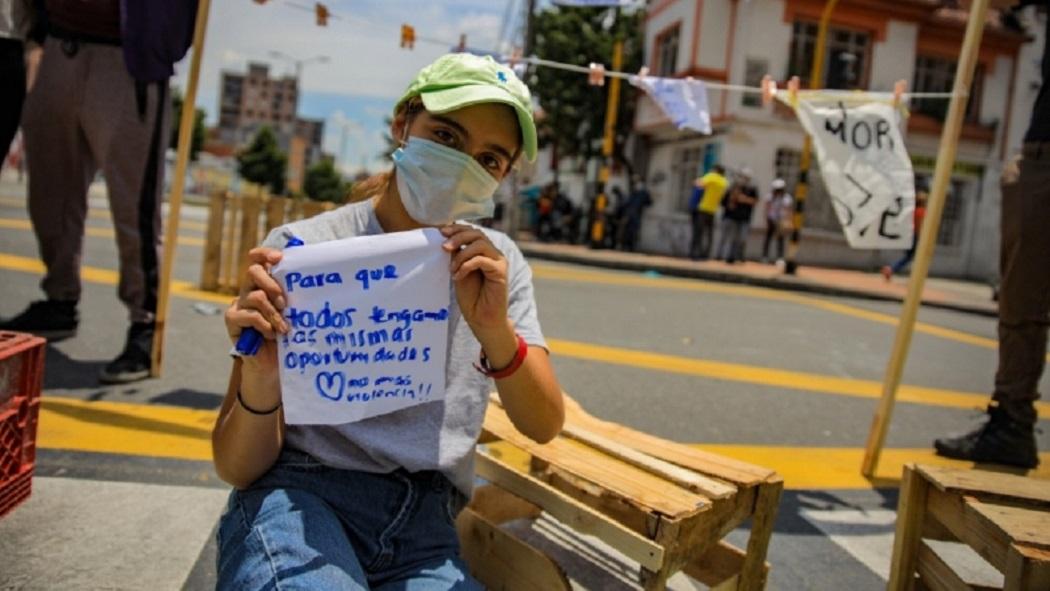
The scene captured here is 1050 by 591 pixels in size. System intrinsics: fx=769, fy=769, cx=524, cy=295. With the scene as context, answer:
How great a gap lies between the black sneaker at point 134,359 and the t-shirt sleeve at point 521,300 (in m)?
2.41

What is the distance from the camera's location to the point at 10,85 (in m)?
2.79

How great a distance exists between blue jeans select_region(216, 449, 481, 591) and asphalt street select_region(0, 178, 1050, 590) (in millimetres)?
590

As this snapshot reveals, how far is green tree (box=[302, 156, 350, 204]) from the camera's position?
78.1 metres

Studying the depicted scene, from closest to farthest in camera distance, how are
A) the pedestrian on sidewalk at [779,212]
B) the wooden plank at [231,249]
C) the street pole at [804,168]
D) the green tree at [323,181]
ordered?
the wooden plank at [231,249]
the street pole at [804,168]
the pedestrian on sidewalk at [779,212]
the green tree at [323,181]

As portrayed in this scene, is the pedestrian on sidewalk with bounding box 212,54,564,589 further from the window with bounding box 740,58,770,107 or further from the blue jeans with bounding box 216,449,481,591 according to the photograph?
the window with bounding box 740,58,770,107

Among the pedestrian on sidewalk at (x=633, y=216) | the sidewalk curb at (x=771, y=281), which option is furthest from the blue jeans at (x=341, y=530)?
the pedestrian on sidewalk at (x=633, y=216)

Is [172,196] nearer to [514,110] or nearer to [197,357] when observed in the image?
[197,357]

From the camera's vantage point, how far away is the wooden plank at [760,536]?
75.9 inches

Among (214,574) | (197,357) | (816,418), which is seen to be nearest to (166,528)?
(214,574)

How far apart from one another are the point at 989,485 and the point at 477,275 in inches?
53.8

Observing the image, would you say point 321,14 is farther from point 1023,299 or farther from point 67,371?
point 1023,299

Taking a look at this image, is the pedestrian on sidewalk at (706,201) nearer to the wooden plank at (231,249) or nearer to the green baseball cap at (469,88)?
the wooden plank at (231,249)

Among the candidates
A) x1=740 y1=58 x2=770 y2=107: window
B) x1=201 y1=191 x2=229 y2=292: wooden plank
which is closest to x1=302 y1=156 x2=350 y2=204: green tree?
x1=740 y1=58 x2=770 y2=107: window

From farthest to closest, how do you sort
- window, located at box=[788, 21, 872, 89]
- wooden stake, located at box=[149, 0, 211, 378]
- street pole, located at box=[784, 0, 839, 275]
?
window, located at box=[788, 21, 872, 89], street pole, located at box=[784, 0, 839, 275], wooden stake, located at box=[149, 0, 211, 378]
